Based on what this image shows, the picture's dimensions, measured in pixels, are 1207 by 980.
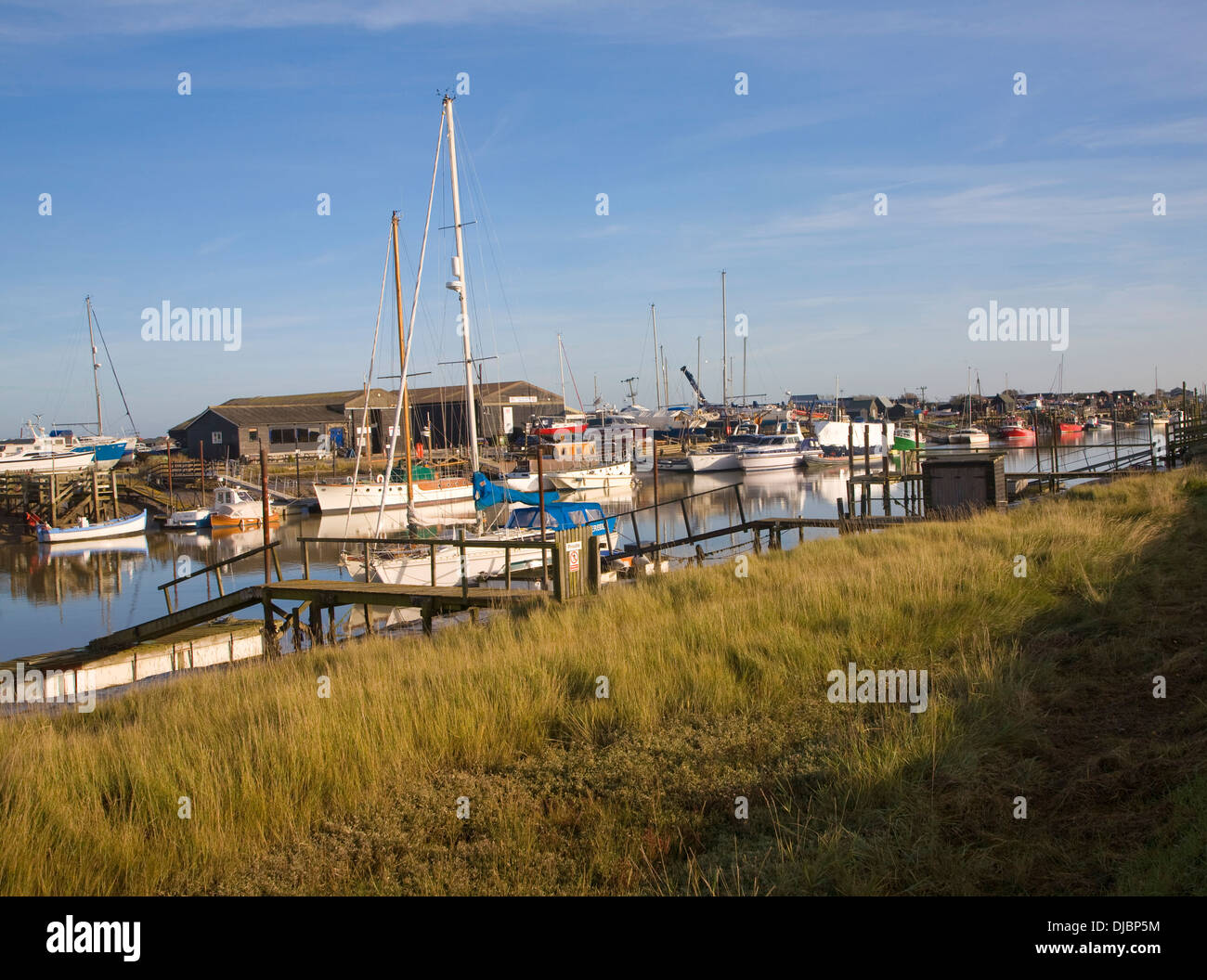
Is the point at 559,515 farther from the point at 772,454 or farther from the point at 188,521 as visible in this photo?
the point at 772,454

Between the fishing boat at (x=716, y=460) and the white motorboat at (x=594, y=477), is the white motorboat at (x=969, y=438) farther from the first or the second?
the white motorboat at (x=594, y=477)

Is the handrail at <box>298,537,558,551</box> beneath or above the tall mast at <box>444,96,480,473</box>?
beneath

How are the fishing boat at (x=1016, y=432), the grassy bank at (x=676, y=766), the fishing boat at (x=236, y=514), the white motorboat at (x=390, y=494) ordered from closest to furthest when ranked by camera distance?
the grassy bank at (x=676, y=766)
the white motorboat at (x=390, y=494)
the fishing boat at (x=236, y=514)
the fishing boat at (x=1016, y=432)

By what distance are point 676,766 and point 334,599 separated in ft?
37.4

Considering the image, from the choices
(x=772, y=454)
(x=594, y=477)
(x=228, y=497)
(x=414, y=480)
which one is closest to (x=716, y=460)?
(x=772, y=454)

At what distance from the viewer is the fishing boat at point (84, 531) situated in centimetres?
4588

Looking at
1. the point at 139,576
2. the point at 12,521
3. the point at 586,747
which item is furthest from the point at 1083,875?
the point at 12,521

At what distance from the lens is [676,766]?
5918 mm

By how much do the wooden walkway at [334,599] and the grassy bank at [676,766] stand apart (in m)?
4.25

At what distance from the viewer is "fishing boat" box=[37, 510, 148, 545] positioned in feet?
151

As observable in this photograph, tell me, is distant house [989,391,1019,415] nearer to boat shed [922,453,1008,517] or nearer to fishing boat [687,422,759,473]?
fishing boat [687,422,759,473]

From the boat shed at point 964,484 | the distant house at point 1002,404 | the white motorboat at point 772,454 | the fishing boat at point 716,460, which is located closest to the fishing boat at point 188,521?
the fishing boat at point 716,460

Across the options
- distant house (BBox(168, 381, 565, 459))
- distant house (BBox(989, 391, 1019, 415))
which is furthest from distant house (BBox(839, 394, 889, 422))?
distant house (BBox(168, 381, 565, 459))

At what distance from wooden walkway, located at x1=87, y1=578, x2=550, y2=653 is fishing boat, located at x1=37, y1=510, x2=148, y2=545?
30.9 m
